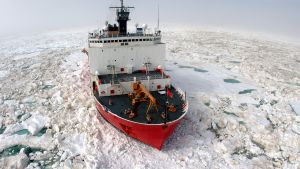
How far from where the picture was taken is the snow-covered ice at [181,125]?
9789mm

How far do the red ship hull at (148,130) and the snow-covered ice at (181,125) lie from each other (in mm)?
358

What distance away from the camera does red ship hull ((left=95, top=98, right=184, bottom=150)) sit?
999 centimetres

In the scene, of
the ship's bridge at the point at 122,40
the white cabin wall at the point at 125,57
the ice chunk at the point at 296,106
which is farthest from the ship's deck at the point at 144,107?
the ice chunk at the point at 296,106

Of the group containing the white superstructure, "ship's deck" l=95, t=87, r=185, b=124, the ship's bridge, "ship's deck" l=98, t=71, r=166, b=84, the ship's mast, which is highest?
the ship's mast

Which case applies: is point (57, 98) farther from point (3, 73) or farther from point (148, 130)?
point (3, 73)

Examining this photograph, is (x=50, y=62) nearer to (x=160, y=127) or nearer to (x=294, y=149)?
(x=160, y=127)

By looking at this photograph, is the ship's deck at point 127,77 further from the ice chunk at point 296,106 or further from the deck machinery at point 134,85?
the ice chunk at point 296,106

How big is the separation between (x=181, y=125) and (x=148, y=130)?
239 centimetres

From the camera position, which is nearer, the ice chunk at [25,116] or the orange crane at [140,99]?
the orange crane at [140,99]

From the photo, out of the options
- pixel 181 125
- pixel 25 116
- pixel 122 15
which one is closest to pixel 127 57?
pixel 122 15

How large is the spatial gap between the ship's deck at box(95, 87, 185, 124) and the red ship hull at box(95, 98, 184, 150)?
7.9 inches

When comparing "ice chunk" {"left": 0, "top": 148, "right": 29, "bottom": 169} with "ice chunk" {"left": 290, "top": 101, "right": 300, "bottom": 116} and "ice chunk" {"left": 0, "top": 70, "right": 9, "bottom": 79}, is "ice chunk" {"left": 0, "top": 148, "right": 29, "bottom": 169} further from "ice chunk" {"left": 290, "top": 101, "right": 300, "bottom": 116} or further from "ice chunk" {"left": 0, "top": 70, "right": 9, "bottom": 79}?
"ice chunk" {"left": 290, "top": 101, "right": 300, "bottom": 116}

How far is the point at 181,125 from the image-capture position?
11.9 metres

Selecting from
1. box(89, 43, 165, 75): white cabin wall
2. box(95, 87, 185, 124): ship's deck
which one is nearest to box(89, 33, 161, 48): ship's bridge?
box(89, 43, 165, 75): white cabin wall
